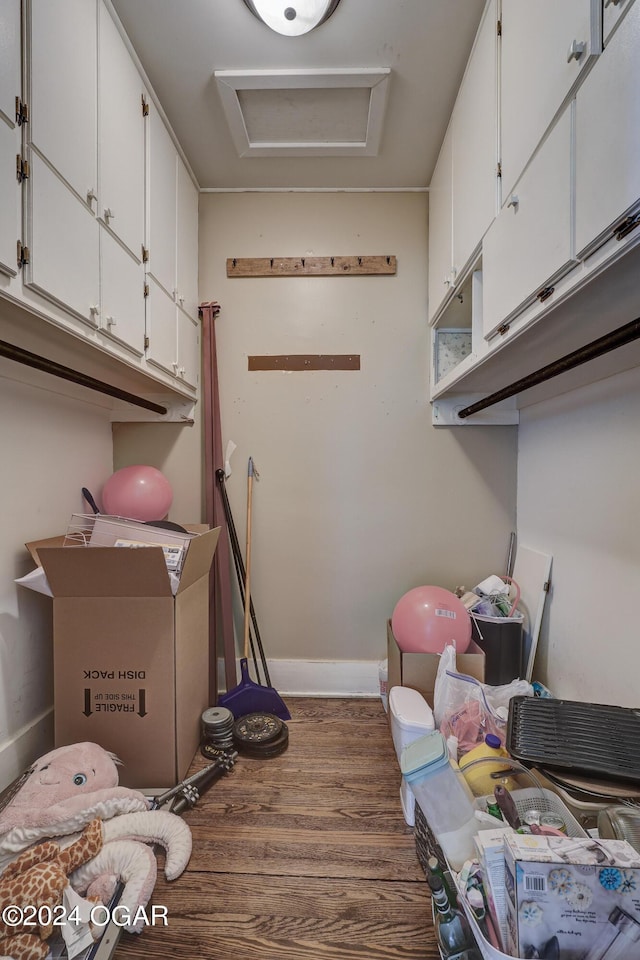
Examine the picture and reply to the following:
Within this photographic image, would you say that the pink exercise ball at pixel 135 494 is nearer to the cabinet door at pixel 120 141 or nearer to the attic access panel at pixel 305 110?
the cabinet door at pixel 120 141

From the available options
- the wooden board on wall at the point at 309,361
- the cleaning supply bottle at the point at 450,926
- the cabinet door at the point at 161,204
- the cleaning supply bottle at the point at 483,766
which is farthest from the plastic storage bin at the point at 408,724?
the cabinet door at the point at 161,204

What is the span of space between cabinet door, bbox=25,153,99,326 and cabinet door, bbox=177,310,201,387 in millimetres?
653

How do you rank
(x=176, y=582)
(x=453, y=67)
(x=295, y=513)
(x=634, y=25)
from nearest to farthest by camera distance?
(x=634, y=25) < (x=176, y=582) < (x=453, y=67) < (x=295, y=513)

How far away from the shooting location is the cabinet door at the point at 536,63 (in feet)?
2.63

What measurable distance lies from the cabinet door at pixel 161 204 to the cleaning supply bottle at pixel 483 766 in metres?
2.02

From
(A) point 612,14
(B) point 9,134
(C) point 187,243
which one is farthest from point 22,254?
(A) point 612,14

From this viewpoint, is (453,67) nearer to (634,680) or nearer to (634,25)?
(634,25)

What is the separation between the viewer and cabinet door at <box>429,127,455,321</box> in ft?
5.49

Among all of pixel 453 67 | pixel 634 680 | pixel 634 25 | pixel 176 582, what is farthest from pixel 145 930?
pixel 453 67

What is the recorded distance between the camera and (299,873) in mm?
1110

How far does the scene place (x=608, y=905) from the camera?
68 cm

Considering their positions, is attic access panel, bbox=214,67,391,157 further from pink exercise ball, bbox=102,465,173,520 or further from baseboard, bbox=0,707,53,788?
baseboard, bbox=0,707,53,788

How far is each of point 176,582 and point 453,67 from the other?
2.14 m

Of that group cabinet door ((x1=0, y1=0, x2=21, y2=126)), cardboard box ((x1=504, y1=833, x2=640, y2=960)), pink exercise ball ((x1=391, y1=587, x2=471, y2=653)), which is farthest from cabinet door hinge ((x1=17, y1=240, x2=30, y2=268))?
pink exercise ball ((x1=391, y1=587, x2=471, y2=653))
